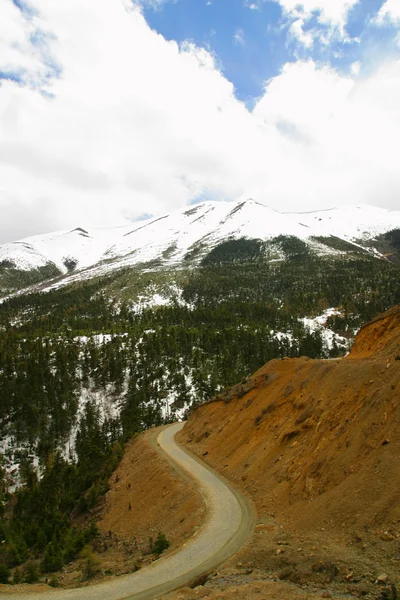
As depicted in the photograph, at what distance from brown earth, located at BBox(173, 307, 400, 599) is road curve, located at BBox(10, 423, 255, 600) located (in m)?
1.11

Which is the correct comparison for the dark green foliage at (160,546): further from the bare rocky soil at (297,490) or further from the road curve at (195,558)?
the road curve at (195,558)

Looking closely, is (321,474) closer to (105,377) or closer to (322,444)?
(322,444)

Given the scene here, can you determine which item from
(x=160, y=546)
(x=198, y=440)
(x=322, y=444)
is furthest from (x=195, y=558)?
(x=198, y=440)

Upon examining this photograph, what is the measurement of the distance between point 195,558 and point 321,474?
27.7 ft

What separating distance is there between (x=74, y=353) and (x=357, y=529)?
11415cm

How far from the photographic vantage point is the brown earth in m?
13.4

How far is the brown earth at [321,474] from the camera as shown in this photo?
1340 centimetres

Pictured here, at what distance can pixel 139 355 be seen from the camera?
125 metres

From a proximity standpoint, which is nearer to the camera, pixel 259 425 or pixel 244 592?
pixel 244 592

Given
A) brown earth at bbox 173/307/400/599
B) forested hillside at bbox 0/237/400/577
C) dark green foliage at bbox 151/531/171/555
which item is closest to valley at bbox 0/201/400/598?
brown earth at bbox 173/307/400/599

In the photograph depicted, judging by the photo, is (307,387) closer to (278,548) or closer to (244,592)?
(278,548)

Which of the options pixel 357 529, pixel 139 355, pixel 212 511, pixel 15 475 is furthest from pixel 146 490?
pixel 139 355

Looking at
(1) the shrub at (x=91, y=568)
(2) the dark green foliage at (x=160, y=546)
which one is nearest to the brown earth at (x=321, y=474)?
(2) the dark green foliage at (x=160, y=546)

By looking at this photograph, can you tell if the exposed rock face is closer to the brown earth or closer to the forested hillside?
the brown earth
